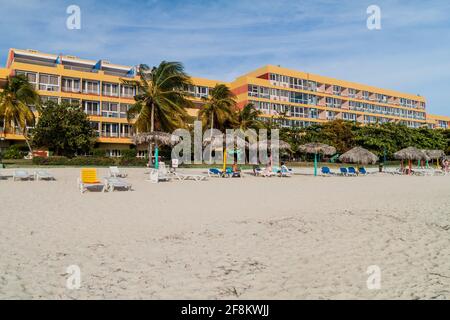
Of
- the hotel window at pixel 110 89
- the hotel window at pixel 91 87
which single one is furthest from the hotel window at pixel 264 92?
the hotel window at pixel 91 87

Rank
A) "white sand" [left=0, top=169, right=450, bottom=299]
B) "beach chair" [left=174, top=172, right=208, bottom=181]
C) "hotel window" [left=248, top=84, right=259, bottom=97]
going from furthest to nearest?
"hotel window" [left=248, top=84, right=259, bottom=97], "beach chair" [left=174, top=172, right=208, bottom=181], "white sand" [left=0, top=169, right=450, bottom=299]

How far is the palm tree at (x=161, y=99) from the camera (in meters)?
29.5

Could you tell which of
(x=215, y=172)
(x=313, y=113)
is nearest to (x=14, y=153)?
(x=215, y=172)

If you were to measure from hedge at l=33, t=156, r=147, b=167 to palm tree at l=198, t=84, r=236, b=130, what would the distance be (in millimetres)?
8982

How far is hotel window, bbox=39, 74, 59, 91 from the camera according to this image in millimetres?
43638

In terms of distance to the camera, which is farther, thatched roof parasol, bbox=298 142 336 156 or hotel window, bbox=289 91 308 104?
hotel window, bbox=289 91 308 104

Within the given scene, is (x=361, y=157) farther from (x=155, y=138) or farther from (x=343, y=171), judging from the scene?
(x=155, y=138)

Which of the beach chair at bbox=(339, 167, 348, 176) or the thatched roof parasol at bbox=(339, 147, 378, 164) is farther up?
the thatched roof parasol at bbox=(339, 147, 378, 164)

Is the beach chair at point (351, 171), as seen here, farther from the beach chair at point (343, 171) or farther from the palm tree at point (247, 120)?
the palm tree at point (247, 120)

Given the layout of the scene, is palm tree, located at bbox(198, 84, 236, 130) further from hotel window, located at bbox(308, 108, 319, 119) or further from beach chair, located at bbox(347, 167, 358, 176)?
hotel window, located at bbox(308, 108, 319, 119)

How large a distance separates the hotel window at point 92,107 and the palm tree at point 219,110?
16618 mm

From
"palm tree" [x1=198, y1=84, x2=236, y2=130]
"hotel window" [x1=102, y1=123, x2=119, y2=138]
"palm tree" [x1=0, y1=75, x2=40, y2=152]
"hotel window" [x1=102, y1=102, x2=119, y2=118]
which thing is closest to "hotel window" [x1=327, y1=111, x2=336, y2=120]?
"palm tree" [x1=198, y1=84, x2=236, y2=130]

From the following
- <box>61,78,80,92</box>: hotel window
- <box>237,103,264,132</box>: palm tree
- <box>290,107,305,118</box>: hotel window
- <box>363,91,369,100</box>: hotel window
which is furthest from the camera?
<box>363,91,369,100</box>: hotel window

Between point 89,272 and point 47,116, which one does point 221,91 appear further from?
point 89,272
